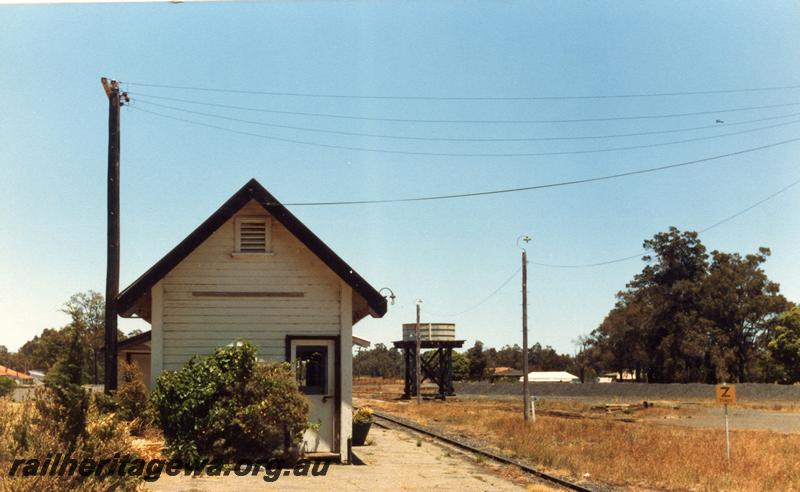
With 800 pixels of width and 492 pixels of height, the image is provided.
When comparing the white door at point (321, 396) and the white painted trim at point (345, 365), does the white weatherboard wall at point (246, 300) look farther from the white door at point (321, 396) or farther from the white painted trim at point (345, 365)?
the white door at point (321, 396)

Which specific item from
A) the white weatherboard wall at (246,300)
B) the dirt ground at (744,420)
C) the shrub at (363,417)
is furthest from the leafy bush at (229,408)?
the dirt ground at (744,420)

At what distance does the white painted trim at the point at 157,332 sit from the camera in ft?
50.5

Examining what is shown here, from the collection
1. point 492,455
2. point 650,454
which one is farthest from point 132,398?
point 650,454

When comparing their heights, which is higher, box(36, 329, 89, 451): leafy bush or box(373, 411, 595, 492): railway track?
box(36, 329, 89, 451): leafy bush

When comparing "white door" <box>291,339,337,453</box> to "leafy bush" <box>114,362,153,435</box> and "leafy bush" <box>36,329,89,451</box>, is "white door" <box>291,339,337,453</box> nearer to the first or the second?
"leafy bush" <box>114,362,153,435</box>

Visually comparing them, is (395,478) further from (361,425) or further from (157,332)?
(157,332)

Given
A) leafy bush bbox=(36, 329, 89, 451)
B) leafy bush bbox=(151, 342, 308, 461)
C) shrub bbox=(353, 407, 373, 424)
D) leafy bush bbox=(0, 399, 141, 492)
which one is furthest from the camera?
shrub bbox=(353, 407, 373, 424)

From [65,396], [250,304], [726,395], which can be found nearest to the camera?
[65,396]

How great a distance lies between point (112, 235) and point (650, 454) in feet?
47.5

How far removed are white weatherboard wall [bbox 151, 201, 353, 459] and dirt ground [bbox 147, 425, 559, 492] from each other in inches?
52.8

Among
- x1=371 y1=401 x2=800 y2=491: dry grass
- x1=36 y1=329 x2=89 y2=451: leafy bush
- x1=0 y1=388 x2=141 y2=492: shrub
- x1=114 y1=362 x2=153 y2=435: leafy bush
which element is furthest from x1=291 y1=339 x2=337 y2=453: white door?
x1=36 y1=329 x2=89 y2=451: leafy bush

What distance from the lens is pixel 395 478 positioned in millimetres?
14531

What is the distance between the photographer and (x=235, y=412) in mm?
14000

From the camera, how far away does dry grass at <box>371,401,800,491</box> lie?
1575 centimetres
